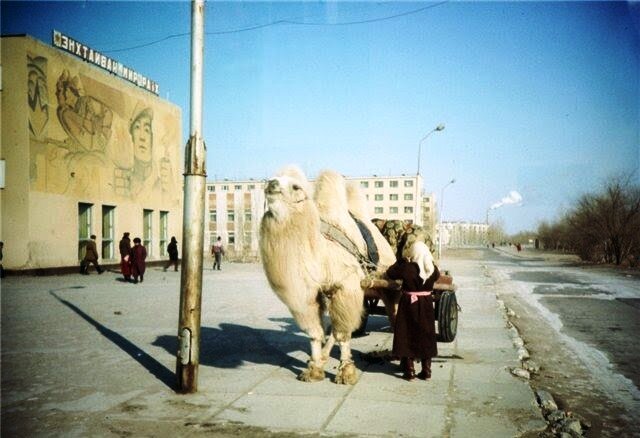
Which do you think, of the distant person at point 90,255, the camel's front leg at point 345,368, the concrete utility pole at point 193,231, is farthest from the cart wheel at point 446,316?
the distant person at point 90,255

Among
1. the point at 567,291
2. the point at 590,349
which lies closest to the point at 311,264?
the point at 590,349

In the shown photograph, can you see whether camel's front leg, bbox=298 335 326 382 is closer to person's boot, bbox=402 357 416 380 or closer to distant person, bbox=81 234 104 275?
person's boot, bbox=402 357 416 380

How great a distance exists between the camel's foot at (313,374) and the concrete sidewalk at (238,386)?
0.27 ft

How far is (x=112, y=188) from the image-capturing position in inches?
1113

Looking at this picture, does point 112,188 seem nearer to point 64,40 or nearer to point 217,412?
point 64,40

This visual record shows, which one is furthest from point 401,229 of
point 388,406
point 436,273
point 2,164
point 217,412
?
point 2,164

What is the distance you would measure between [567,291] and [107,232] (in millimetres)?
22839

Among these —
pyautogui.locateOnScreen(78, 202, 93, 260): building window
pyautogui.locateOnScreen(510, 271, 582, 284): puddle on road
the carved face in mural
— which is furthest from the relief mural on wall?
pyautogui.locateOnScreen(510, 271, 582, 284): puddle on road

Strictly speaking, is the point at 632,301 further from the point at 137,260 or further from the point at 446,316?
the point at 137,260

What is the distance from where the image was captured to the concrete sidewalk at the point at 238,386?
498 centimetres

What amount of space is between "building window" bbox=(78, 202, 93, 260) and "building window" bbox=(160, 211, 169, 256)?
7345 millimetres

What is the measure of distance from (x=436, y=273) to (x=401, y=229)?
2.34m

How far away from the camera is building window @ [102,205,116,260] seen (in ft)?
92.3

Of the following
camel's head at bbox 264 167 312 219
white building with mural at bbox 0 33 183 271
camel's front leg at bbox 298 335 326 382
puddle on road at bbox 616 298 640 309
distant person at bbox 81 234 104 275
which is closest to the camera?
camel's head at bbox 264 167 312 219
